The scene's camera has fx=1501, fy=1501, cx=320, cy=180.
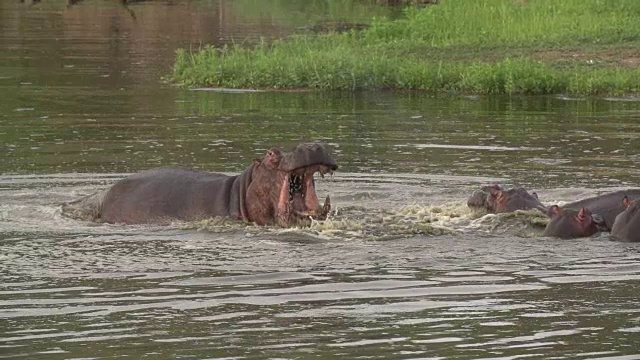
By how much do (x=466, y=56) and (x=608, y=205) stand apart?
10.6m

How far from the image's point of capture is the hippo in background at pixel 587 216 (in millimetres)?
9195

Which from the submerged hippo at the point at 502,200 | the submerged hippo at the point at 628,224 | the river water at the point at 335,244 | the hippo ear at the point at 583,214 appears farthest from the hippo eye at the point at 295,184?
the submerged hippo at the point at 628,224

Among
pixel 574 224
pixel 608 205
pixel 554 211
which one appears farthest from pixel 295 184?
pixel 608 205

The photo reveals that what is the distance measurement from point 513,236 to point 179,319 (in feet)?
10.0

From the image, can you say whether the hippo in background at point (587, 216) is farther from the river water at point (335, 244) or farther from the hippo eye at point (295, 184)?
the hippo eye at point (295, 184)

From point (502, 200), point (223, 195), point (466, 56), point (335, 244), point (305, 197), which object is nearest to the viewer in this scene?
point (335, 244)

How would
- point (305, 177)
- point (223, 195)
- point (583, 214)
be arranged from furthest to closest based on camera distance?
point (223, 195) < point (305, 177) < point (583, 214)

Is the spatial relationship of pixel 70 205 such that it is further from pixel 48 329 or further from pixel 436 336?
pixel 436 336

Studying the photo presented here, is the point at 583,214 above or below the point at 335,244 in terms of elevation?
above

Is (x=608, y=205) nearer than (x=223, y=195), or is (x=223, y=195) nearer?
(x=608, y=205)

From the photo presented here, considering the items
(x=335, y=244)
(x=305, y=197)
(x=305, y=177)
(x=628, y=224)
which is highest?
(x=305, y=177)

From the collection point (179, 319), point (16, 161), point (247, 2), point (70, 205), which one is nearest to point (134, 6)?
point (247, 2)

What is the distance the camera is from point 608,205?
31.6 ft

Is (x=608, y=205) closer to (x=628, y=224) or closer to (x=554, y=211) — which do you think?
(x=554, y=211)
